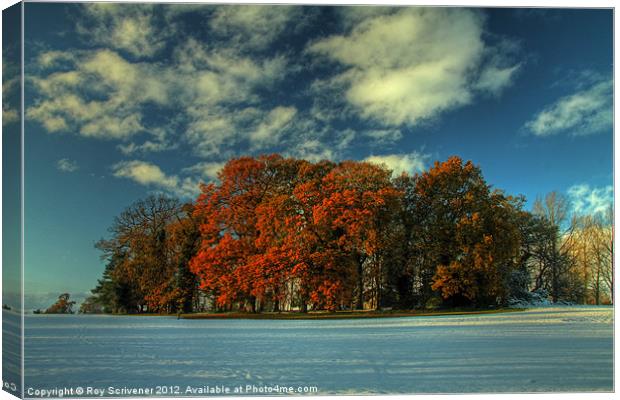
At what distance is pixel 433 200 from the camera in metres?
8.05

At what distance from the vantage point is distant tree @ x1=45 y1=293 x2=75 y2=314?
22.7 ft

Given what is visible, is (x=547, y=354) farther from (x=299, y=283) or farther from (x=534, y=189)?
(x=299, y=283)

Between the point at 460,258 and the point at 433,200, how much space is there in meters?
0.92

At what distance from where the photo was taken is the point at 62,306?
707 centimetres

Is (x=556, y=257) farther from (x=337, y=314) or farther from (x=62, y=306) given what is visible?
(x=62, y=306)

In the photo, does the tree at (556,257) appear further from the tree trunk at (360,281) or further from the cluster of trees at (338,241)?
the tree trunk at (360,281)

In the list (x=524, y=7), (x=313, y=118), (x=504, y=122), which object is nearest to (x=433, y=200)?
(x=504, y=122)

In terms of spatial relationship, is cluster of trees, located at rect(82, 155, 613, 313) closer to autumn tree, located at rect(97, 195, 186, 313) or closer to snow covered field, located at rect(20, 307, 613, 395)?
autumn tree, located at rect(97, 195, 186, 313)

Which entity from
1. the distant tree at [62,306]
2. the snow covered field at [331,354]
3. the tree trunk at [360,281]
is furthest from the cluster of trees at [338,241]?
the distant tree at [62,306]

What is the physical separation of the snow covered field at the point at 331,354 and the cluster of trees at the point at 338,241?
424 mm

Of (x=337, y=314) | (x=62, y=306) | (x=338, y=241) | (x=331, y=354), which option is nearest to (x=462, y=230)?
(x=338, y=241)

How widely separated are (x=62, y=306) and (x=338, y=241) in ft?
12.4

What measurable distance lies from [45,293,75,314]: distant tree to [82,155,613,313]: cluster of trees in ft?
2.31

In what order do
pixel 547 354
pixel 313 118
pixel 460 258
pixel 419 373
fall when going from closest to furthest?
1. pixel 419 373
2. pixel 547 354
3. pixel 313 118
4. pixel 460 258
